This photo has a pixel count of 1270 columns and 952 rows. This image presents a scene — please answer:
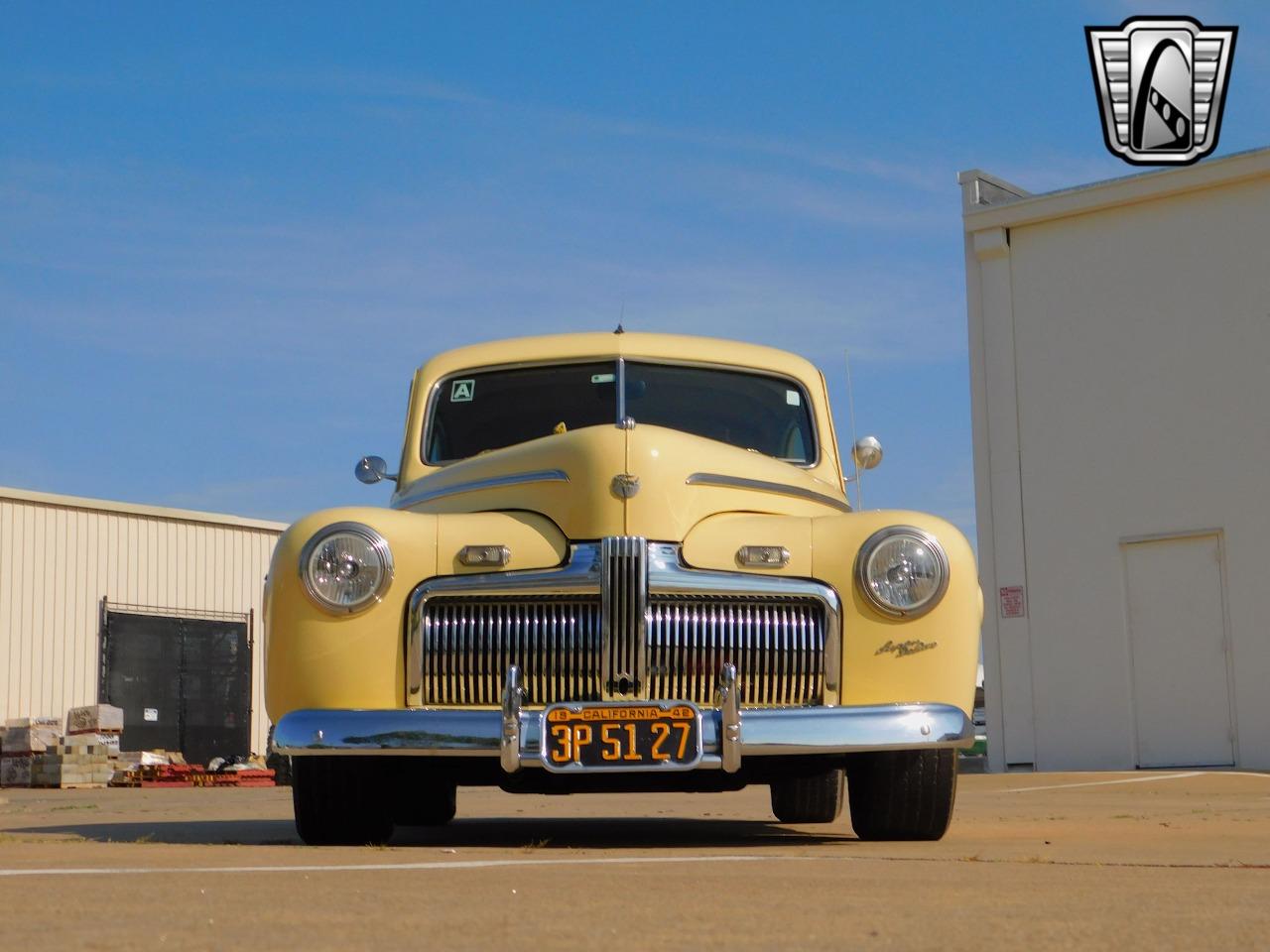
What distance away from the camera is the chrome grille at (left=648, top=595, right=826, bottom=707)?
6051 mm

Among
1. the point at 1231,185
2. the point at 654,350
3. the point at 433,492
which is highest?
the point at 1231,185

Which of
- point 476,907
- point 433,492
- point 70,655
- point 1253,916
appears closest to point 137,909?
point 476,907

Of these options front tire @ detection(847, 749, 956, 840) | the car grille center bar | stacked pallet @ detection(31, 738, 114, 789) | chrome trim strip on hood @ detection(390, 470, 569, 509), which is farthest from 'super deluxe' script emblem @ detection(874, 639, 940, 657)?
stacked pallet @ detection(31, 738, 114, 789)

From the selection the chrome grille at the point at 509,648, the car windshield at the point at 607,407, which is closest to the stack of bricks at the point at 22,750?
the car windshield at the point at 607,407

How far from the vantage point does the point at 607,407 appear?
25.5 ft

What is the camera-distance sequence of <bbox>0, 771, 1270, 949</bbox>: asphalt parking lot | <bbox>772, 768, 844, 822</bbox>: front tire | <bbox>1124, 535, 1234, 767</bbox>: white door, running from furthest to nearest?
<bbox>1124, 535, 1234, 767</bbox>: white door
<bbox>772, 768, 844, 822</bbox>: front tire
<bbox>0, 771, 1270, 949</bbox>: asphalt parking lot

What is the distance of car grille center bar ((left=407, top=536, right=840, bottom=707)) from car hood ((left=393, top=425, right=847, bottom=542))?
0.17m

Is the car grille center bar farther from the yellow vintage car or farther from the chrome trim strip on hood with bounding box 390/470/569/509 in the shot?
the chrome trim strip on hood with bounding box 390/470/569/509

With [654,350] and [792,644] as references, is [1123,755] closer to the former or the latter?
[654,350]

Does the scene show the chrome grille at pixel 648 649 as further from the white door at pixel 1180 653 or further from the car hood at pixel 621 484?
the white door at pixel 1180 653

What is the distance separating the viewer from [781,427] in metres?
8.09

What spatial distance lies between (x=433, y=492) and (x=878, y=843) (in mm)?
2244

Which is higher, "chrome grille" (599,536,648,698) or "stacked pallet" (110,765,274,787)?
"chrome grille" (599,536,648,698)

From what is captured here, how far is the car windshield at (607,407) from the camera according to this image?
7785 mm
